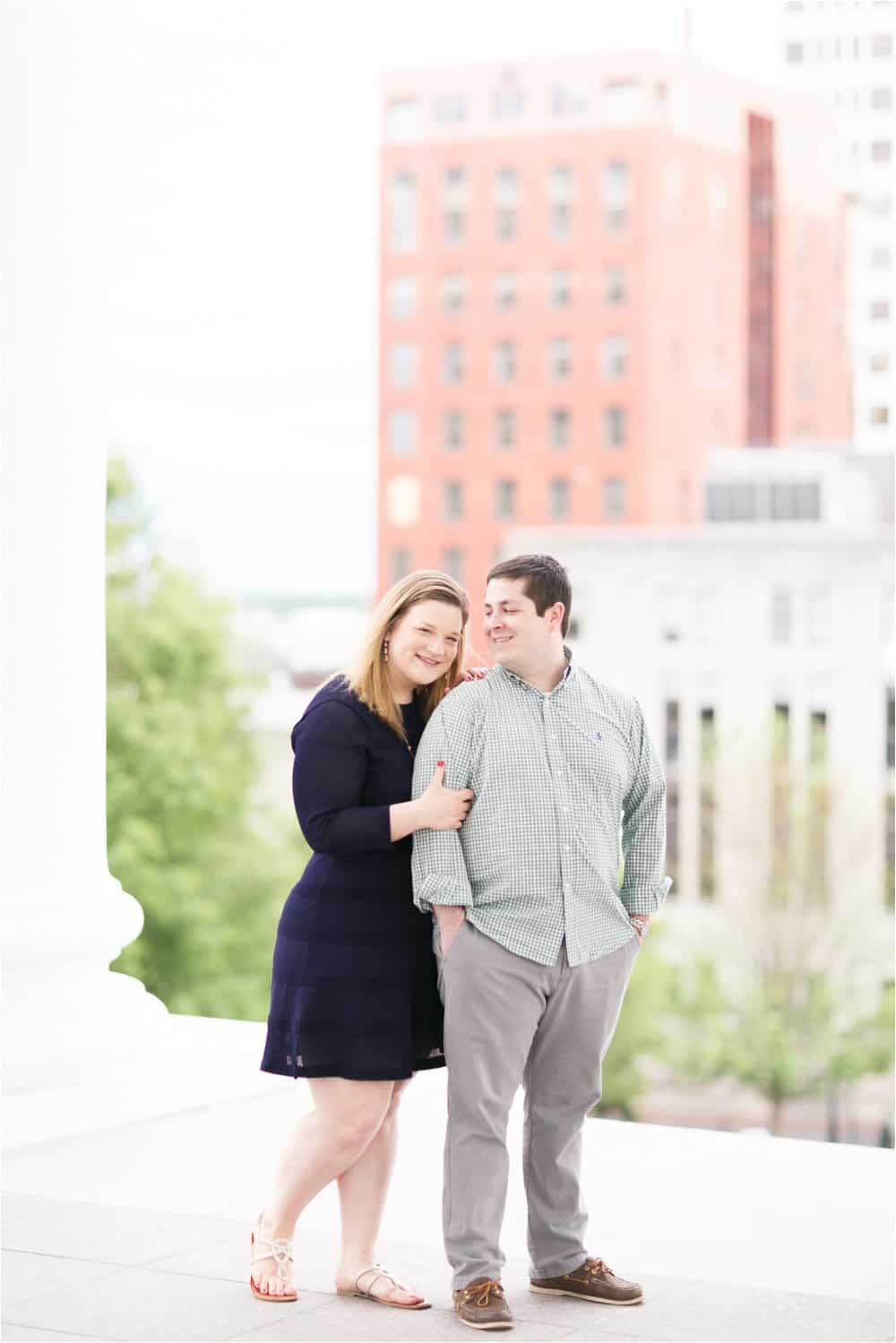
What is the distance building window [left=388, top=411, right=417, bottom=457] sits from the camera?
266 ft

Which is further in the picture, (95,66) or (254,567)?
(254,567)

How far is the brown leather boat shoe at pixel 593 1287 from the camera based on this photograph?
4.28m

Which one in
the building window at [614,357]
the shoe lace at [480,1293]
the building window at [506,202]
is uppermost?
the building window at [506,202]

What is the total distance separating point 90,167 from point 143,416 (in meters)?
60.3

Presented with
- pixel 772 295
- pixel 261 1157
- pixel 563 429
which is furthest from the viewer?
pixel 772 295

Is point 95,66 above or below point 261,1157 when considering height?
above

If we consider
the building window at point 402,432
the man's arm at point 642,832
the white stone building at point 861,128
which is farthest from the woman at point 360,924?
the white stone building at point 861,128

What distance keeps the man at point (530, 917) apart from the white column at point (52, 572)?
2.28 meters

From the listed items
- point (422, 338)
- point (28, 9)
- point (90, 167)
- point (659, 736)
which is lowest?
point (659, 736)

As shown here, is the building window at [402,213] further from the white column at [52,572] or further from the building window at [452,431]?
the white column at [52,572]

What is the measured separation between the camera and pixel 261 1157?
5816 millimetres

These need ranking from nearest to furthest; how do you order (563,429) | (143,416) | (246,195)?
(143,416)
(246,195)
(563,429)

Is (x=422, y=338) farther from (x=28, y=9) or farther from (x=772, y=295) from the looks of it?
(x=28, y=9)

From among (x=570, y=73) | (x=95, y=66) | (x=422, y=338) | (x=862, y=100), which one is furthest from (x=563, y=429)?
(x=95, y=66)
